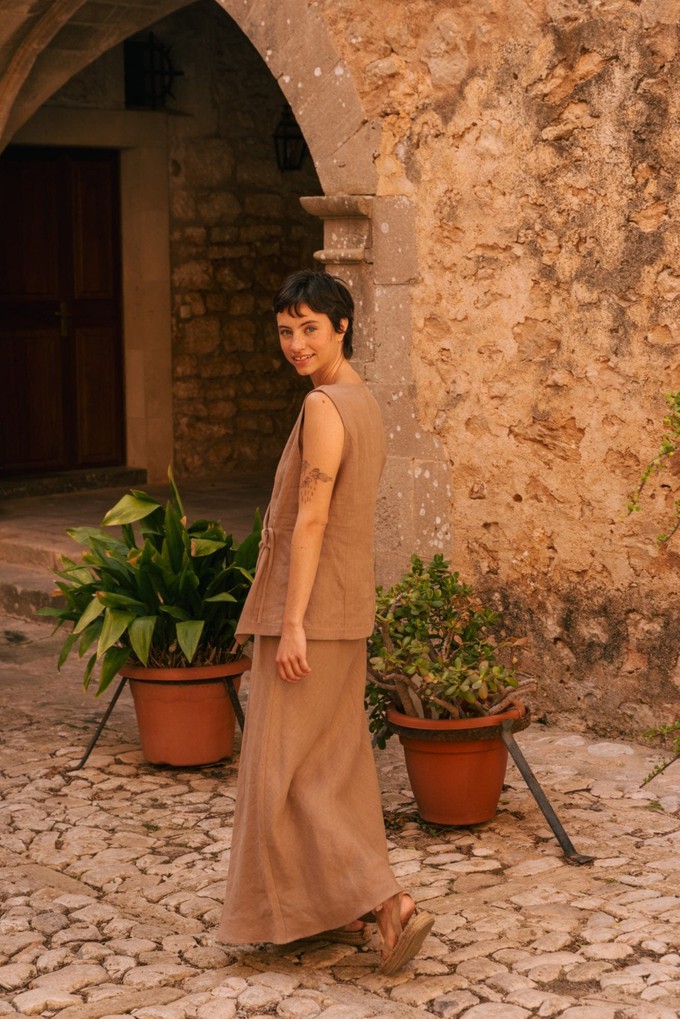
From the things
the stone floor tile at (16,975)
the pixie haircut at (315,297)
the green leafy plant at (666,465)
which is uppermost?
the pixie haircut at (315,297)

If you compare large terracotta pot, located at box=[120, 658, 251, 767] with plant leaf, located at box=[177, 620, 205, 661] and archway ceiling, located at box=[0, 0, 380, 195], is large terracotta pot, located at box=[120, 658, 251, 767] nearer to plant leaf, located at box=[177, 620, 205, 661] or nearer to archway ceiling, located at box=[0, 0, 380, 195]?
plant leaf, located at box=[177, 620, 205, 661]

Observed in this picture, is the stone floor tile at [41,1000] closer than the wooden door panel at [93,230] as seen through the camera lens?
Yes

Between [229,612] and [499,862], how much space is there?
4.51 ft

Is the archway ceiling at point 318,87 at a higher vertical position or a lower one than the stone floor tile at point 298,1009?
higher

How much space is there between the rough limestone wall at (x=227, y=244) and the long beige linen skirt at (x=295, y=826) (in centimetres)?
661

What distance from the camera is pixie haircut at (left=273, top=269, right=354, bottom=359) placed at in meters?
3.37

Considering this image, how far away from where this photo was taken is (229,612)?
16.5 ft

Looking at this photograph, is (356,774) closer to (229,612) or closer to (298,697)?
(298,697)

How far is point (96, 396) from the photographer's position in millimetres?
9719

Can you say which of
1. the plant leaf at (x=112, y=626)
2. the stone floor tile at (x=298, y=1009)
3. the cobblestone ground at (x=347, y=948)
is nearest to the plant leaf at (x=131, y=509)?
the plant leaf at (x=112, y=626)

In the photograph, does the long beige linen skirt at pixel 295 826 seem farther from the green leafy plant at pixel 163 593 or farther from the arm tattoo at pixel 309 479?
the green leafy plant at pixel 163 593

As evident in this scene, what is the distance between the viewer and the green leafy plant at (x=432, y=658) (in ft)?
14.0

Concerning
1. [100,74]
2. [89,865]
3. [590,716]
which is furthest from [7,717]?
[100,74]

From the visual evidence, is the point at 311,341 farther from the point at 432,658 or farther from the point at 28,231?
the point at 28,231
